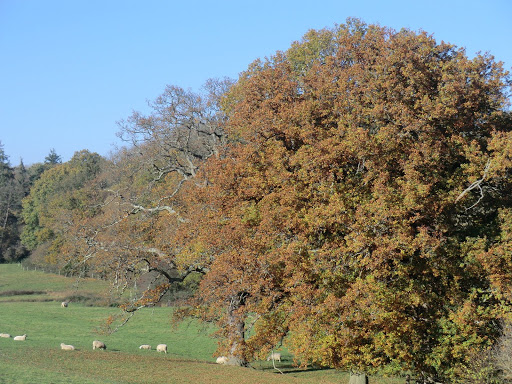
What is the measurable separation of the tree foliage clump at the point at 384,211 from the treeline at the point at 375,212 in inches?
3.0

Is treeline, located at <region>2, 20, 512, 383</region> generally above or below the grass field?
above

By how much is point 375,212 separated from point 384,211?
0.58m

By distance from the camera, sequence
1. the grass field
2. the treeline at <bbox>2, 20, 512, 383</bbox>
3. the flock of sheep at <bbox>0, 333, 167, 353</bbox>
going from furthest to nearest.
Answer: the flock of sheep at <bbox>0, 333, 167, 353</bbox>
the grass field
the treeline at <bbox>2, 20, 512, 383</bbox>

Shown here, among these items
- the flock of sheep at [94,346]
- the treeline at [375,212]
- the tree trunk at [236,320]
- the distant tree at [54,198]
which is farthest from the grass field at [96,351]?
the distant tree at [54,198]

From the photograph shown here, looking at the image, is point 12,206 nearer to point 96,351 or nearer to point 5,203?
point 5,203

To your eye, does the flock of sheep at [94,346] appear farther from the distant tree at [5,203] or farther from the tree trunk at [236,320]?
the distant tree at [5,203]

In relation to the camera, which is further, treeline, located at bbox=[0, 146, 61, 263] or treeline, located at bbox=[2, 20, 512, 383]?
treeline, located at bbox=[0, 146, 61, 263]

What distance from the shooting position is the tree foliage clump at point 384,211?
21344mm

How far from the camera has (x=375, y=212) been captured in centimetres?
2139

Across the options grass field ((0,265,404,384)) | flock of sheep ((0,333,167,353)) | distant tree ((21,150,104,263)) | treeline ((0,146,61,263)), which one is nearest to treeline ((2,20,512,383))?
grass field ((0,265,404,384))

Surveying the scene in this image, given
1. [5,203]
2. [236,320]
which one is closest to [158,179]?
[236,320]

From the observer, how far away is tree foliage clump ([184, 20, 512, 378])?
21.3 metres

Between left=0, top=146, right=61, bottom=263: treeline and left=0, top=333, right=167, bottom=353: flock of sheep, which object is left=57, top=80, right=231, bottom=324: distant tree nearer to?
left=0, top=333, right=167, bottom=353: flock of sheep

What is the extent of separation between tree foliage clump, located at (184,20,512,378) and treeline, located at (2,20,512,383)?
0.08 m
